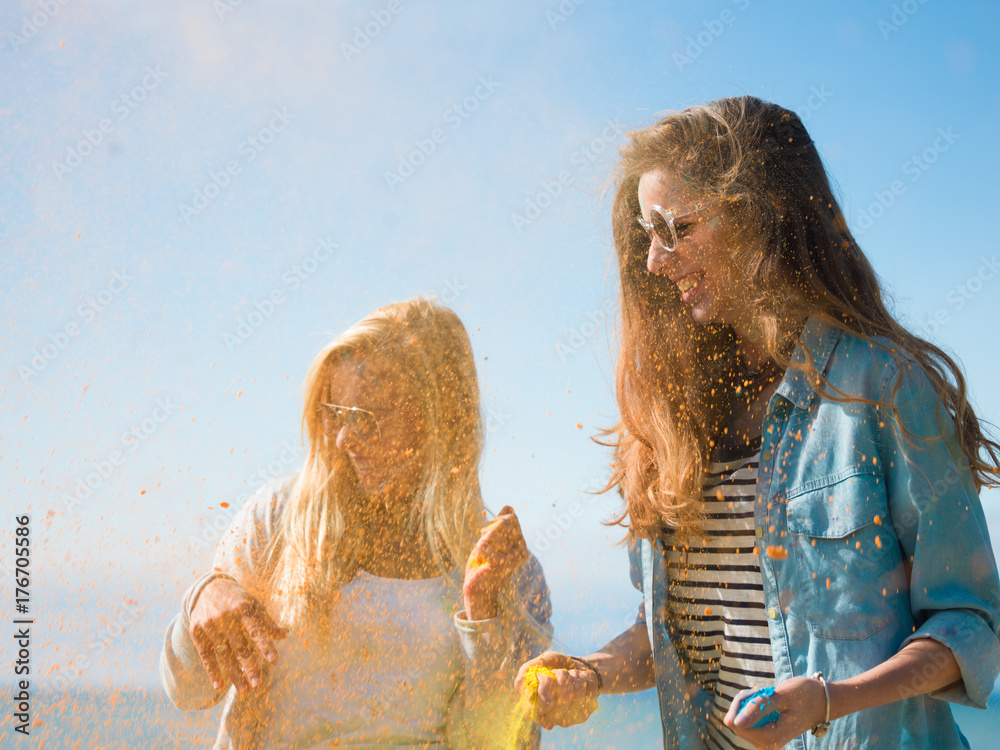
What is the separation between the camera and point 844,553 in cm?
191

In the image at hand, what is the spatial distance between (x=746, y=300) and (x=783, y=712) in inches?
45.4

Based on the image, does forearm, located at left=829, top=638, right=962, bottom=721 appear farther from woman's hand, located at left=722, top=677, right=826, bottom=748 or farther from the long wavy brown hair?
the long wavy brown hair

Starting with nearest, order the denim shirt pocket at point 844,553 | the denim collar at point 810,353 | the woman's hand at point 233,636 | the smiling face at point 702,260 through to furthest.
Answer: the denim shirt pocket at point 844,553 → the denim collar at point 810,353 → the smiling face at point 702,260 → the woman's hand at point 233,636

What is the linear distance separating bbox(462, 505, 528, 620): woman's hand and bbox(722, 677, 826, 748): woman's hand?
103cm

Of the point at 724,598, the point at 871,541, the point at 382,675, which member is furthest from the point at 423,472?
the point at 871,541

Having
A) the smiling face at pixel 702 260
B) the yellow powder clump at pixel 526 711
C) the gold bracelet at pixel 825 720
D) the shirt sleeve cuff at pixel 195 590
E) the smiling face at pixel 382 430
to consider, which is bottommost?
the yellow powder clump at pixel 526 711

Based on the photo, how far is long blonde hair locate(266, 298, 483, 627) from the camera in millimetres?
2732

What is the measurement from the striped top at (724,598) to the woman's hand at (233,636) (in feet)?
4.35

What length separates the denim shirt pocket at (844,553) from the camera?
186cm

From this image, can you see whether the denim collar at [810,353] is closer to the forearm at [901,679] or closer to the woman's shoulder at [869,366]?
the woman's shoulder at [869,366]

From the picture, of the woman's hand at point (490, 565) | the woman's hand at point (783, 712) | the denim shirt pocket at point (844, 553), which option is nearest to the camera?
the woman's hand at point (783, 712)

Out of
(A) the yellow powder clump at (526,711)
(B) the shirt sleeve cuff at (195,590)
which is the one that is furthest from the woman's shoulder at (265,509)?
(A) the yellow powder clump at (526,711)

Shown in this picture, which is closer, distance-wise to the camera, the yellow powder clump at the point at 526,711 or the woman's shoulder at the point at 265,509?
the yellow powder clump at the point at 526,711

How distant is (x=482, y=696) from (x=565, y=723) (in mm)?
428
